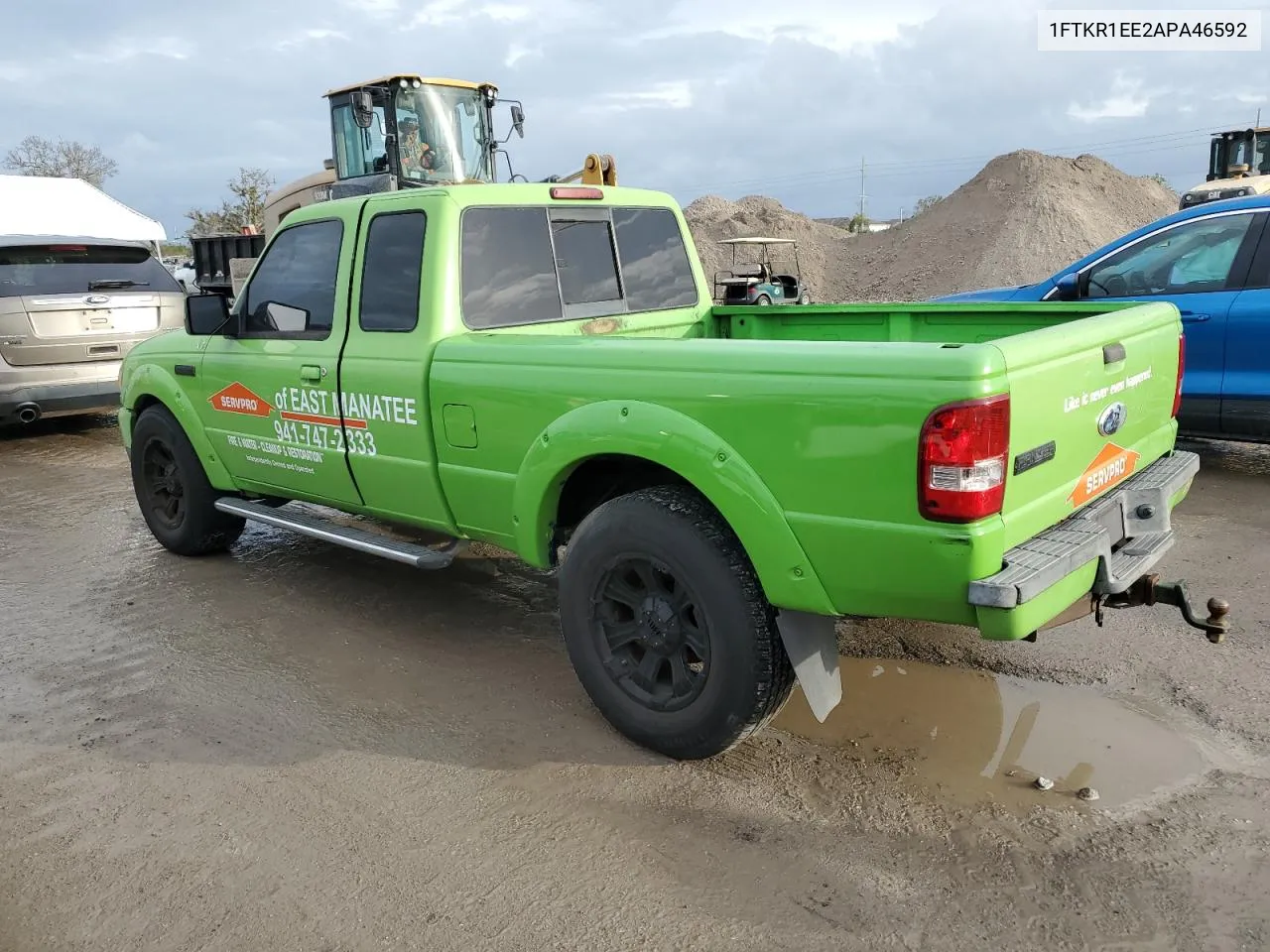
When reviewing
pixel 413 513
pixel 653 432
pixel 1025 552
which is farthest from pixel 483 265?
pixel 1025 552

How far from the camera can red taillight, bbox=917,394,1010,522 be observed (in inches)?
102

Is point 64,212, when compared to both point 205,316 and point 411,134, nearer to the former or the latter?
point 411,134

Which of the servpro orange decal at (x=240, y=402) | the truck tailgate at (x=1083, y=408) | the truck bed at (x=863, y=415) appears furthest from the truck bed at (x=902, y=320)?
the servpro orange decal at (x=240, y=402)

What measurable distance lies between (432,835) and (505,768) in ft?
1.43

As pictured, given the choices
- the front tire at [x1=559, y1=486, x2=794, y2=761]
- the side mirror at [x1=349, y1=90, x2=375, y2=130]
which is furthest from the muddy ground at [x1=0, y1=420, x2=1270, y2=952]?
the side mirror at [x1=349, y1=90, x2=375, y2=130]

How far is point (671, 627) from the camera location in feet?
11.0

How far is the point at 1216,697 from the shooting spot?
3717 millimetres

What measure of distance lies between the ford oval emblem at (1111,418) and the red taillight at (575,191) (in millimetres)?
2536

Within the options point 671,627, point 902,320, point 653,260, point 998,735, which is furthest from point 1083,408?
point 653,260

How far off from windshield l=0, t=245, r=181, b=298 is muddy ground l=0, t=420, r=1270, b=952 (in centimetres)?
515

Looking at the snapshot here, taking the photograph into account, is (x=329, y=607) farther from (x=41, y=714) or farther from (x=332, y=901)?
(x=332, y=901)

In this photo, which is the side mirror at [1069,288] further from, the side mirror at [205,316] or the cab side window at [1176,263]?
the side mirror at [205,316]

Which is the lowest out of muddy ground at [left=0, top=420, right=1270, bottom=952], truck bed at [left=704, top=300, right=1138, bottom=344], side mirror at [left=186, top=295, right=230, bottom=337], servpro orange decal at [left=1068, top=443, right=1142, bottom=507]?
muddy ground at [left=0, top=420, right=1270, bottom=952]

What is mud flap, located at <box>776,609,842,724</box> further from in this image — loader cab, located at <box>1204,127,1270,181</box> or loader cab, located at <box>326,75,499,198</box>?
loader cab, located at <box>1204,127,1270,181</box>
